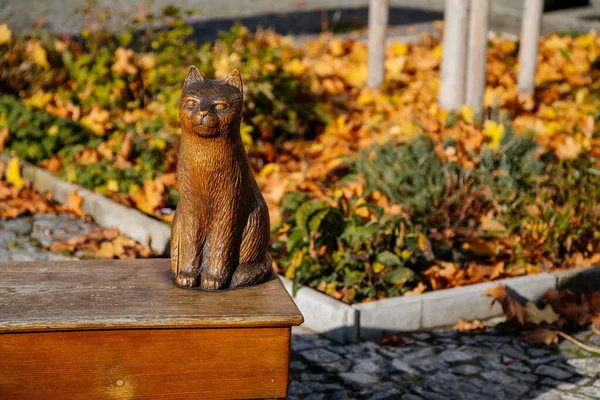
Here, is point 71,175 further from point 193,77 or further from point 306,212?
point 193,77

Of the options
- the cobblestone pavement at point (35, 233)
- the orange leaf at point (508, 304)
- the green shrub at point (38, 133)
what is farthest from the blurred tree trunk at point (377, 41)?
the orange leaf at point (508, 304)

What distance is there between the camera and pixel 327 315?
15.7 feet

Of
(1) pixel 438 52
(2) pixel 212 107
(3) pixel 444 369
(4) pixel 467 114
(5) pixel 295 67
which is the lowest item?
(3) pixel 444 369

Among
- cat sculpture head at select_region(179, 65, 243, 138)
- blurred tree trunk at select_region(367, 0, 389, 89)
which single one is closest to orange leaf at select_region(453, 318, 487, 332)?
cat sculpture head at select_region(179, 65, 243, 138)

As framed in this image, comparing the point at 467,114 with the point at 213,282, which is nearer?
the point at 213,282

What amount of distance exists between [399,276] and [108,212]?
7.72ft

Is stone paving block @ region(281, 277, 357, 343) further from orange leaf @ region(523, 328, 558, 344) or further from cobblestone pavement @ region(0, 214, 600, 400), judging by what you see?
orange leaf @ region(523, 328, 558, 344)

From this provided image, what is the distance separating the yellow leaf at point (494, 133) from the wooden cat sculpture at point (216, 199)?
3.01 meters

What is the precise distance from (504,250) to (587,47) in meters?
5.19

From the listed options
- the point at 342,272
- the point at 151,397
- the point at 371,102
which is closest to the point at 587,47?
the point at 371,102

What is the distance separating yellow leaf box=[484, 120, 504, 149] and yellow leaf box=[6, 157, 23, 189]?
12.1 ft

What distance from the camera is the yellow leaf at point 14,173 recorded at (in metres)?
6.81

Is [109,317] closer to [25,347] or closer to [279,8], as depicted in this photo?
[25,347]

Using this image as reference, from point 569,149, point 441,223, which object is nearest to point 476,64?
point 569,149
